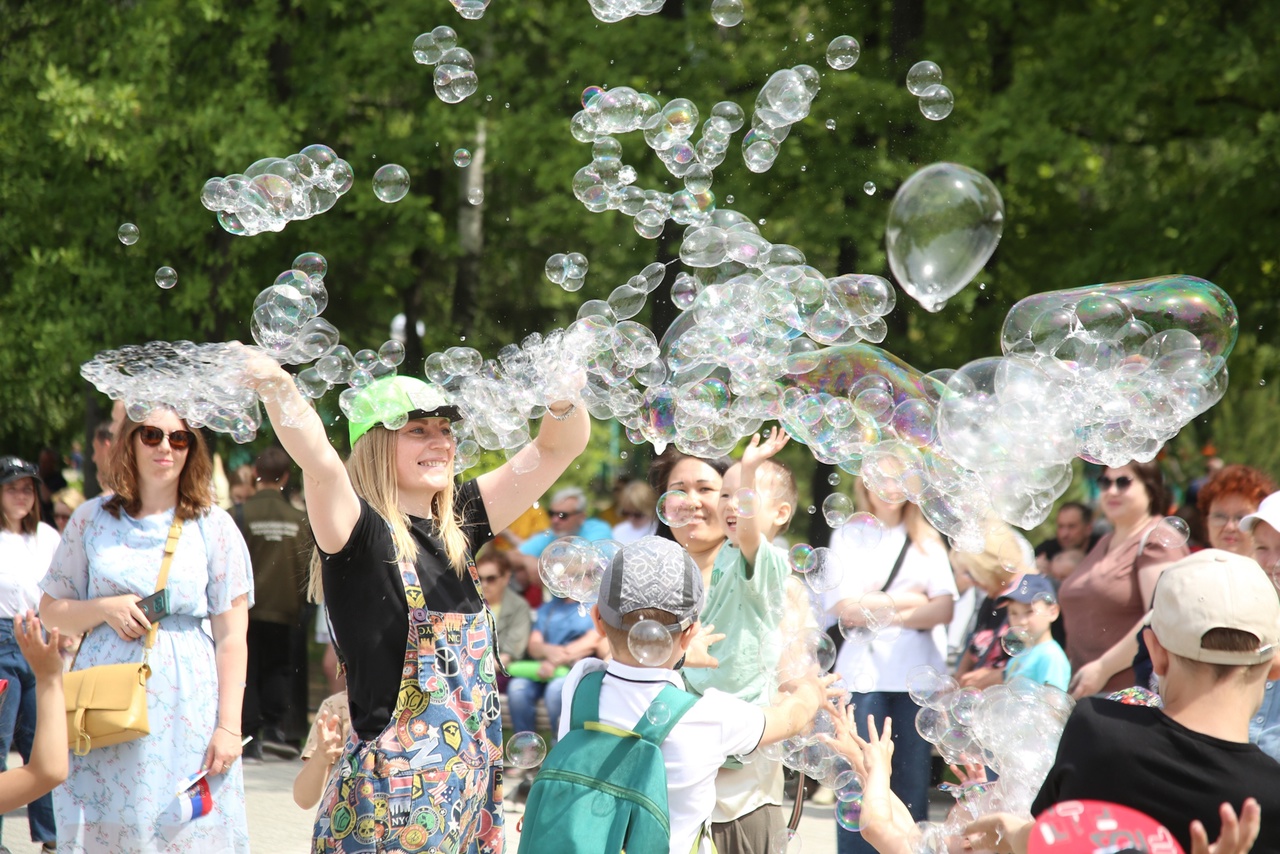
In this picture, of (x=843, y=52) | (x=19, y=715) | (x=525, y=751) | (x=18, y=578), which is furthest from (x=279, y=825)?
(x=843, y=52)

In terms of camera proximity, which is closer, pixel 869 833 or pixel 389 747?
pixel 869 833

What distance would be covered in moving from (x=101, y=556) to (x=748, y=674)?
79.1 inches

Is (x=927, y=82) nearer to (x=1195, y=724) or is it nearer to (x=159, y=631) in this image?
(x=159, y=631)

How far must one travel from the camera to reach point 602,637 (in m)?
4.56

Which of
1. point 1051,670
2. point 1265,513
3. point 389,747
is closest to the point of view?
point 389,747

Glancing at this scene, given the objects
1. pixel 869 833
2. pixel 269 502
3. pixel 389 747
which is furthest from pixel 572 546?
pixel 269 502

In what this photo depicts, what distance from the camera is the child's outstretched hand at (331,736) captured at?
332 cm

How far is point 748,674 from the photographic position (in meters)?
4.11

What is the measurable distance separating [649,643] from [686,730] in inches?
7.4

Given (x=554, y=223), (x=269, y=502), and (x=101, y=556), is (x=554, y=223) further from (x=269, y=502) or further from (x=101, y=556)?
(x=101, y=556)

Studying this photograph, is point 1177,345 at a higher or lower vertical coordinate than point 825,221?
higher

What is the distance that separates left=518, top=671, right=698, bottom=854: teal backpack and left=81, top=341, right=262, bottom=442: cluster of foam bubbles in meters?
1.43

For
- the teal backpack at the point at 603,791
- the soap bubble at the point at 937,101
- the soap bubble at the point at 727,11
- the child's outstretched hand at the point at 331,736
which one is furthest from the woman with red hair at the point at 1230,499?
the child's outstretched hand at the point at 331,736

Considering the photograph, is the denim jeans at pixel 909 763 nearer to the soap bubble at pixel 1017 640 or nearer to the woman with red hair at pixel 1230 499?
the soap bubble at pixel 1017 640
